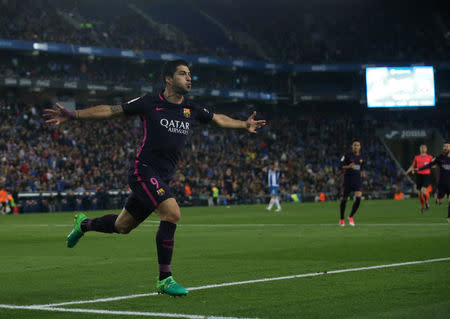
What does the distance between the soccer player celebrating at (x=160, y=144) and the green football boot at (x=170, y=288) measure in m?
0.02

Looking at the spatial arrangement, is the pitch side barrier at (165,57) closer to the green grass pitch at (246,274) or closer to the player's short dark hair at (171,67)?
the green grass pitch at (246,274)

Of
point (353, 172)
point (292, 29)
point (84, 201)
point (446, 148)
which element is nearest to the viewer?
point (353, 172)

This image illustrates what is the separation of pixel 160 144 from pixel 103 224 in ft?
4.82

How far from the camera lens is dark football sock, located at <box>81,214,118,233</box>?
29.3 feet

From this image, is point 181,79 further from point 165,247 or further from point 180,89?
point 165,247

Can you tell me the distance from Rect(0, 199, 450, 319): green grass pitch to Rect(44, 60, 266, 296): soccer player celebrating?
2.41 ft

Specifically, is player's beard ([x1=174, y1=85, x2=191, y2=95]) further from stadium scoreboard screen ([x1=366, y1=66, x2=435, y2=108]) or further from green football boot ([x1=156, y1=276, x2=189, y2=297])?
stadium scoreboard screen ([x1=366, y1=66, x2=435, y2=108])

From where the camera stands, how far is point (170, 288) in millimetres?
7617

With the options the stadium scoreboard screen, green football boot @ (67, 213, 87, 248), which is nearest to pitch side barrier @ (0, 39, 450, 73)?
the stadium scoreboard screen

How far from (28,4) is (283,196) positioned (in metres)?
22.4

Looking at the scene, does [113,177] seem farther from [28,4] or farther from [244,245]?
[244,245]

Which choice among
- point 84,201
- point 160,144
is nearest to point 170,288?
point 160,144

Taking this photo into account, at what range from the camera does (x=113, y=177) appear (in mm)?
43906

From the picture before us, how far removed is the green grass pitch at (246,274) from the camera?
22.2 ft
